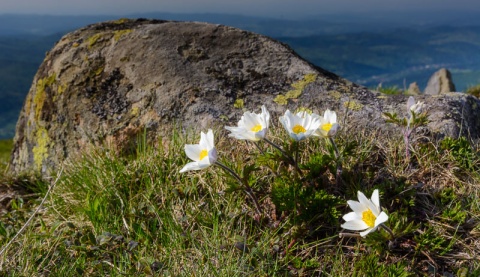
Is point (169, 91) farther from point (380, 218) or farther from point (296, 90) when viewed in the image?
point (380, 218)

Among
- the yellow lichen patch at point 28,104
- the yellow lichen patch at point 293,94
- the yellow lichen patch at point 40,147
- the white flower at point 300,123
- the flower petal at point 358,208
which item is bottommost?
the yellow lichen patch at point 40,147

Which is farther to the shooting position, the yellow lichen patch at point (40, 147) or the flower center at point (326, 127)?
the yellow lichen patch at point (40, 147)

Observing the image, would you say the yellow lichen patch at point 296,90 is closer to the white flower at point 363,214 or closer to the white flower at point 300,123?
the white flower at point 300,123

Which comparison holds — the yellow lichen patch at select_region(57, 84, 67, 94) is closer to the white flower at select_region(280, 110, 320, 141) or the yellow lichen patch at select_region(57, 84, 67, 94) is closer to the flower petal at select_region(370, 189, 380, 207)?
the white flower at select_region(280, 110, 320, 141)

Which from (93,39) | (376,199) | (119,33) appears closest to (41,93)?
(93,39)

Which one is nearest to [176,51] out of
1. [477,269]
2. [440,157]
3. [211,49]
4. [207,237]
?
[211,49]

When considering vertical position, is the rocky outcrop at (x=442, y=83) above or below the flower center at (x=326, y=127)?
below

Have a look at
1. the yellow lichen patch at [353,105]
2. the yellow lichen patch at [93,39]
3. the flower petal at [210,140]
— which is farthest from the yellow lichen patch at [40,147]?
the yellow lichen patch at [353,105]

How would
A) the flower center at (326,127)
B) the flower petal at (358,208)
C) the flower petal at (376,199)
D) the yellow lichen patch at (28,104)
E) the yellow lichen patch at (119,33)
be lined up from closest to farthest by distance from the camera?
the flower petal at (376,199), the flower petal at (358,208), the flower center at (326,127), the yellow lichen patch at (119,33), the yellow lichen patch at (28,104)

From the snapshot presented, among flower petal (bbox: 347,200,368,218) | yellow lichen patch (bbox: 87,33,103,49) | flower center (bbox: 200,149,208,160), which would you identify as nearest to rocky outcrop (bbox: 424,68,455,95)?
yellow lichen patch (bbox: 87,33,103,49)
